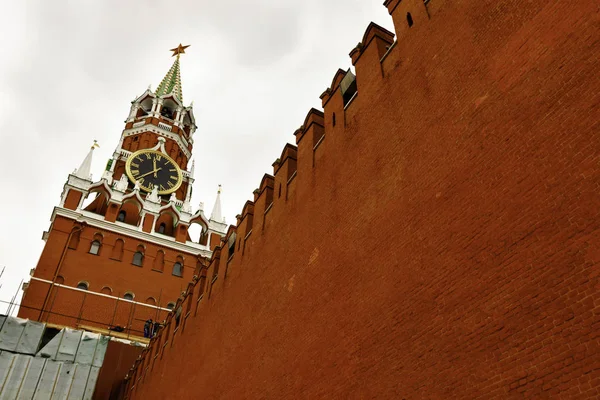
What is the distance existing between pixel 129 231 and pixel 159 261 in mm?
2795

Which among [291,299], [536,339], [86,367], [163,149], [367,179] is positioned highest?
[163,149]

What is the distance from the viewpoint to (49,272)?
28.8 metres

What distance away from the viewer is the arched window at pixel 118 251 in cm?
3186

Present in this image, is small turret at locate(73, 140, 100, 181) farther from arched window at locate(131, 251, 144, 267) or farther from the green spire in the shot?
the green spire

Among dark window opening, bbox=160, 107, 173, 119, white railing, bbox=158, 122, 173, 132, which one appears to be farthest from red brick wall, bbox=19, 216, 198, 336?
dark window opening, bbox=160, 107, 173, 119

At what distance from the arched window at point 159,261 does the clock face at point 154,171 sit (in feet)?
22.9

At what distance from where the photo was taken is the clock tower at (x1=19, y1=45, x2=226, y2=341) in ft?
93.4

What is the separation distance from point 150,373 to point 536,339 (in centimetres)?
1603

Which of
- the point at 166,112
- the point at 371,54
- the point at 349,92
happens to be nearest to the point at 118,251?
the point at 166,112

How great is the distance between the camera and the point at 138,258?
32.9 meters

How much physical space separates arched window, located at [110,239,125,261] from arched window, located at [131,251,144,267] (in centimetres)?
86

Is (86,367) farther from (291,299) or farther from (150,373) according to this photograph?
(291,299)

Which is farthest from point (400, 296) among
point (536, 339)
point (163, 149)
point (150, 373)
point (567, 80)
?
point (163, 149)

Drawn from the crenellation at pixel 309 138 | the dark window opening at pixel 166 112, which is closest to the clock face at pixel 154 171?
the dark window opening at pixel 166 112
